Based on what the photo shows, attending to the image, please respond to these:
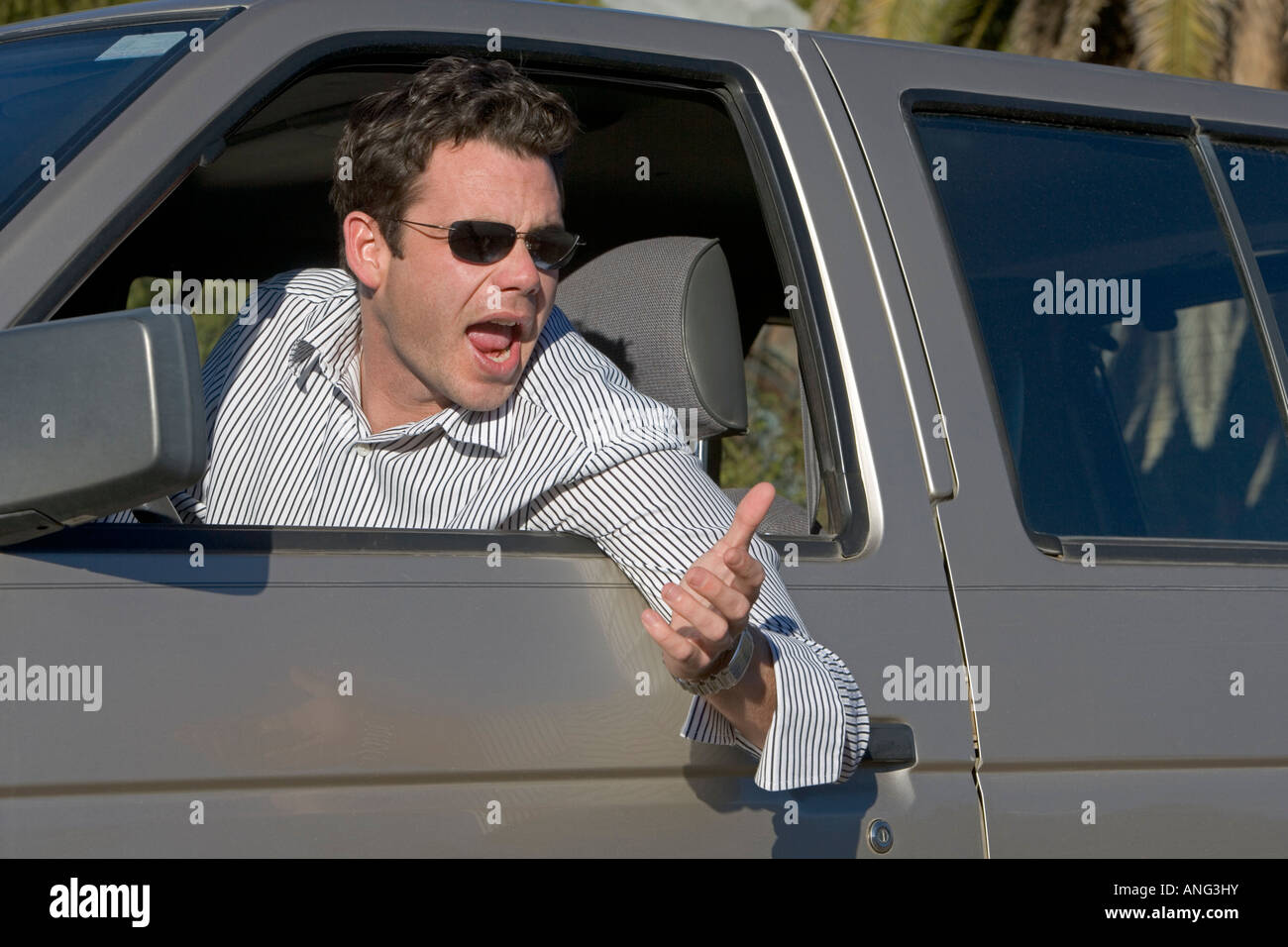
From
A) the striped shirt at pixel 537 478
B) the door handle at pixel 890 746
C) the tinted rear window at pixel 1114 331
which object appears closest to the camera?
the striped shirt at pixel 537 478

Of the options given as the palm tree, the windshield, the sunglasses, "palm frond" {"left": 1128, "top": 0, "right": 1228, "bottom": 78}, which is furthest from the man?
"palm frond" {"left": 1128, "top": 0, "right": 1228, "bottom": 78}

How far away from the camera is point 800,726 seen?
6.35 feet

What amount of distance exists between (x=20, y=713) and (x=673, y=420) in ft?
3.05

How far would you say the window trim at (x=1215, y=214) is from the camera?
2.34m

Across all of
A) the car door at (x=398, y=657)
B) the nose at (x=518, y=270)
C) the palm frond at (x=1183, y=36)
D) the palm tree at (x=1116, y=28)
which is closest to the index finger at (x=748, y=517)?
the car door at (x=398, y=657)

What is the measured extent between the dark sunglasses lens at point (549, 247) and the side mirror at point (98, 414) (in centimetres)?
72

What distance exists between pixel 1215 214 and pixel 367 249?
1.39 meters

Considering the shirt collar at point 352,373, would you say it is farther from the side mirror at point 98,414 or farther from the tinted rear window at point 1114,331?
the tinted rear window at point 1114,331

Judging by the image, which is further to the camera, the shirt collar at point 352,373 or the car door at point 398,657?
the shirt collar at point 352,373

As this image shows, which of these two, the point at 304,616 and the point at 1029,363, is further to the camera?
the point at 1029,363

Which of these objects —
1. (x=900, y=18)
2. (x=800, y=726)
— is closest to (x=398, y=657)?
(x=800, y=726)

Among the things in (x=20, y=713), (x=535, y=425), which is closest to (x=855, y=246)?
(x=535, y=425)

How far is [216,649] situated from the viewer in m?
1.79
